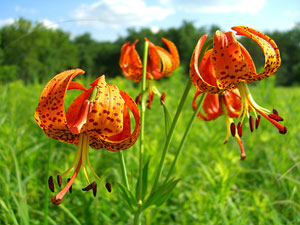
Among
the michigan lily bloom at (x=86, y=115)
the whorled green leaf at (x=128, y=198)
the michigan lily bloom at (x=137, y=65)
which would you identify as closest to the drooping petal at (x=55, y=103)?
the michigan lily bloom at (x=86, y=115)

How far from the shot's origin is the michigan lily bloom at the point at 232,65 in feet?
2.52

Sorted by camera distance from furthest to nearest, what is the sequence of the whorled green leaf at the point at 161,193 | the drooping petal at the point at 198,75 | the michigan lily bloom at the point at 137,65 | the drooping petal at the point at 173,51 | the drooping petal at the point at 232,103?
the michigan lily bloom at the point at 137,65
the drooping petal at the point at 173,51
the drooping petal at the point at 232,103
the whorled green leaf at the point at 161,193
the drooping petal at the point at 198,75

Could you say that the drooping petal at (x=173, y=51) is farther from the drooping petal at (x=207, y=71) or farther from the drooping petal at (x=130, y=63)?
the drooping petal at (x=207, y=71)

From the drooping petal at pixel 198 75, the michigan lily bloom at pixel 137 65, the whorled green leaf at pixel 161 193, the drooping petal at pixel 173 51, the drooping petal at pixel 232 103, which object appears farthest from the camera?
the michigan lily bloom at pixel 137 65

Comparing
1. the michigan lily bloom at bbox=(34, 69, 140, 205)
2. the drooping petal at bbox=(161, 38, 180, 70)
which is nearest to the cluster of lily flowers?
the michigan lily bloom at bbox=(34, 69, 140, 205)

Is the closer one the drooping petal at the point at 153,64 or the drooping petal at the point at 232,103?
the drooping petal at the point at 232,103

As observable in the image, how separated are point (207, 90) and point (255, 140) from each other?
5.51ft

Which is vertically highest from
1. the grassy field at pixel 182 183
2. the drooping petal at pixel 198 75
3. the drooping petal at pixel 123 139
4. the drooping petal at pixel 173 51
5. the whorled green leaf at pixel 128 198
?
the drooping petal at pixel 173 51

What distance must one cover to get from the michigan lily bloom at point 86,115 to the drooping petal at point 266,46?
14.4 inches

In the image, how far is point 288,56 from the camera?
156ft

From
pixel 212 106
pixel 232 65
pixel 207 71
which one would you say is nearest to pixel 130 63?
pixel 212 106

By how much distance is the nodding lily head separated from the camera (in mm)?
767

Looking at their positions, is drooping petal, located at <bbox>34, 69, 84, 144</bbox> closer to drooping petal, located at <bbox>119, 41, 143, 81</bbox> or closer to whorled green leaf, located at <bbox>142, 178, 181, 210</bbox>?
whorled green leaf, located at <bbox>142, 178, 181, 210</bbox>

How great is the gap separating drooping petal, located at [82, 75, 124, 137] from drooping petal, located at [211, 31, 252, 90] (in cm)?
29
